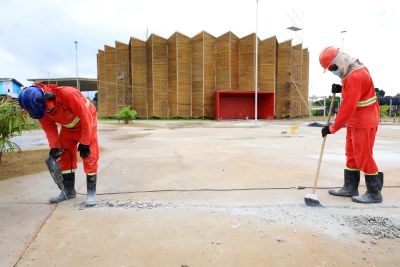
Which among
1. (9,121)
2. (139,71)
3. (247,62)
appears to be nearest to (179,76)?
(139,71)

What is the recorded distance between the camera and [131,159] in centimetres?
740

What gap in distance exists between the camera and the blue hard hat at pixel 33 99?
138 inches

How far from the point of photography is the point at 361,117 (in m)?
3.95

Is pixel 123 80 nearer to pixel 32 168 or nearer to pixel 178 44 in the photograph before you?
pixel 178 44

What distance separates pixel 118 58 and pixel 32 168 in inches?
1201

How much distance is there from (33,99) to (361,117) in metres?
3.74

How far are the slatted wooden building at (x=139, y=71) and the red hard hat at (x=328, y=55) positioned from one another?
30.1 m

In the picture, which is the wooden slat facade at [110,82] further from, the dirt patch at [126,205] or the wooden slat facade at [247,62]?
the dirt patch at [126,205]

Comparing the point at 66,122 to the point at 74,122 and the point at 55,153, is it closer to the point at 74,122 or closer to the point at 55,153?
the point at 74,122

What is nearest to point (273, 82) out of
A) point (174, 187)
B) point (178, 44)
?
point (178, 44)

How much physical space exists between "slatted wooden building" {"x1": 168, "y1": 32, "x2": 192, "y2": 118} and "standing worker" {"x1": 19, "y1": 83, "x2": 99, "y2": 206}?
28185 mm

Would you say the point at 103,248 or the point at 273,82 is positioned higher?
the point at 273,82

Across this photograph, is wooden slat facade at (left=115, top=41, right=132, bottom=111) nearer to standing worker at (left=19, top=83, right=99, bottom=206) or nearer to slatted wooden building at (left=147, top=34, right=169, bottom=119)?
slatted wooden building at (left=147, top=34, right=169, bottom=119)

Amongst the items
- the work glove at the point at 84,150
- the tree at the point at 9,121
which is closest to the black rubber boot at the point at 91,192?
the work glove at the point at 84,150
